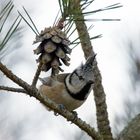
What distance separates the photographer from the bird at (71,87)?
0.91 metres

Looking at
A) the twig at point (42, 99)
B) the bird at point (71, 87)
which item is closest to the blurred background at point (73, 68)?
the bird at point (71, 87)

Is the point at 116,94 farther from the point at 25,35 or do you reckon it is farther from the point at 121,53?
the point at 25,35

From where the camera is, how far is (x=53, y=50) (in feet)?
2.33

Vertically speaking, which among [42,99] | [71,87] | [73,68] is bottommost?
[73,68]

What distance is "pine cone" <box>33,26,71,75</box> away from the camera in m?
0.71

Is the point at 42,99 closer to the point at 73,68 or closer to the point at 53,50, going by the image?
the point at 53,50

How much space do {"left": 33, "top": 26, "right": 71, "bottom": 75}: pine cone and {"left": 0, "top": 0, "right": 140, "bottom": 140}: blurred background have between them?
731mm

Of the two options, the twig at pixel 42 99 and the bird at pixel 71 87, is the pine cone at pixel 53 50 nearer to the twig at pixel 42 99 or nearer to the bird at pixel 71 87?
the twig at pixel 42 99

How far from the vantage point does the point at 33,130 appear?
1.65 m

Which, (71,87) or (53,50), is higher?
(53,50)

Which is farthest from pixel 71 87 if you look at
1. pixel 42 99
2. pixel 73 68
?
pixel 73 68

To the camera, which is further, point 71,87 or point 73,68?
point 73,68

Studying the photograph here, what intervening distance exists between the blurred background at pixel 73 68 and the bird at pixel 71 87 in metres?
0.36

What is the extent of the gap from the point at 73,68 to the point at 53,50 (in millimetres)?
1155
